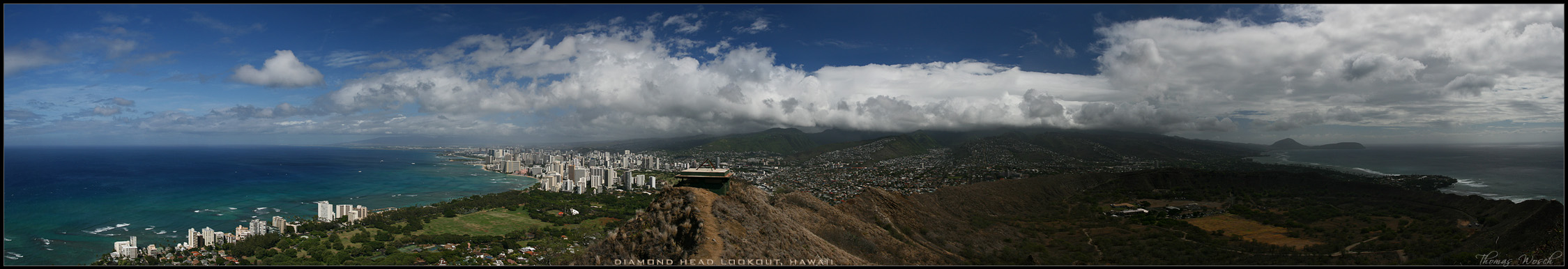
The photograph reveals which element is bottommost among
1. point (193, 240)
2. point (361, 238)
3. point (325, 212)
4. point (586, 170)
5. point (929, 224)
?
point (361, 238)

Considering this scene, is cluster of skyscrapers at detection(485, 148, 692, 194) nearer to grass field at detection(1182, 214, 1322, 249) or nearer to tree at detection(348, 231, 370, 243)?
tree at detection(348, 231, 370, 243)

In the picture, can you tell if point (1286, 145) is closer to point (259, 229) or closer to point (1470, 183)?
point (1470, 183)

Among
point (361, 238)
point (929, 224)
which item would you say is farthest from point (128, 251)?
point (929, 224)

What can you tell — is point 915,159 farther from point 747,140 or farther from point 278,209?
point 278,209

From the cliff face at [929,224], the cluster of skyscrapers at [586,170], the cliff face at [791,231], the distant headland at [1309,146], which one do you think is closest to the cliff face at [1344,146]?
the distant headland at [1309,146]

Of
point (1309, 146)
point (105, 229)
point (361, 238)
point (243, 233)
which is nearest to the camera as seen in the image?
point (243, 233)

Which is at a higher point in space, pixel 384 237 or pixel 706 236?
pixel 706 236

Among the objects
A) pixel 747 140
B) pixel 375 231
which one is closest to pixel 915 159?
pixel 747 140

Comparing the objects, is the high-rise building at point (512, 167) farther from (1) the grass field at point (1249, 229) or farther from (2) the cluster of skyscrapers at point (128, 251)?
(1) the grass field at point (1249, 229)
